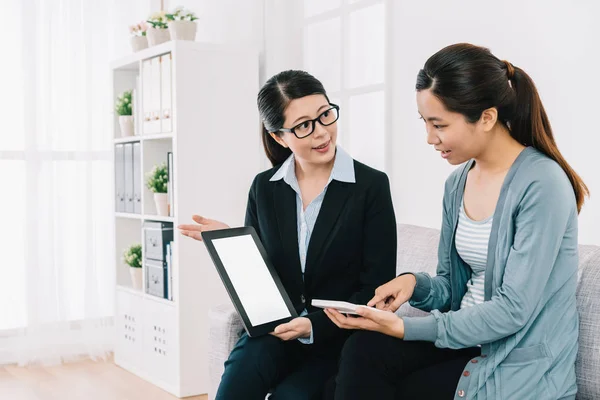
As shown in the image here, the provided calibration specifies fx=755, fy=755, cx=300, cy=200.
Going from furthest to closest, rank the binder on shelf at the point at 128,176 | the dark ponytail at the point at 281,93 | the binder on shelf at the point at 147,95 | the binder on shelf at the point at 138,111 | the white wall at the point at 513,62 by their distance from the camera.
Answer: the binder on shelf at the point at 128,176 → the binder on shelf at the point at 138,111 → the binder on shelf at the point at 147,95 → the white wall at the point at 513,62 → the dark ponytail at the point at 281,93

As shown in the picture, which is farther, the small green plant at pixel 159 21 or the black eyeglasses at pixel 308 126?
the small green plant at pixel 159 21

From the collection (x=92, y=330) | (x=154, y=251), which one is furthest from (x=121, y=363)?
(x=154, y=251)

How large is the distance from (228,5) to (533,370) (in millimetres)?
2979

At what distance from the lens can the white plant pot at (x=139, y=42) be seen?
3.89 m

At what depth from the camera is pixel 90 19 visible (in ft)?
13.6

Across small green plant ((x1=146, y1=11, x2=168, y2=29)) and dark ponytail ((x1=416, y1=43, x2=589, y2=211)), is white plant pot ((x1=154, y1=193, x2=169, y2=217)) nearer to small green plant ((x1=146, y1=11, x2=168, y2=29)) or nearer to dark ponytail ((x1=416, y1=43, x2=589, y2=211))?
small green plant ((x1=146, y1=11, x2=168, y2=29))

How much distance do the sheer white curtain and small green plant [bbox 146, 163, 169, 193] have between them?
75 centimetres

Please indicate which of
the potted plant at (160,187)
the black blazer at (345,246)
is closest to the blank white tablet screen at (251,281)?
the black blazer at (345,246)

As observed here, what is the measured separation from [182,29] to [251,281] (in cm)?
189

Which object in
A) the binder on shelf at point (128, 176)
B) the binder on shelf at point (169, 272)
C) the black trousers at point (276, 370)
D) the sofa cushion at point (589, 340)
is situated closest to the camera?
the sofa cushion at point (589, 340)

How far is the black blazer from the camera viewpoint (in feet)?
6.80

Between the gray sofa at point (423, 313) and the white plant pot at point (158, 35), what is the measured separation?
1757 mm

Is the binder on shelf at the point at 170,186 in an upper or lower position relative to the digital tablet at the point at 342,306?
upper

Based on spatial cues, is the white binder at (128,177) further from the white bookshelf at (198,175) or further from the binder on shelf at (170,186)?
the binder on shelf at (170,186)
